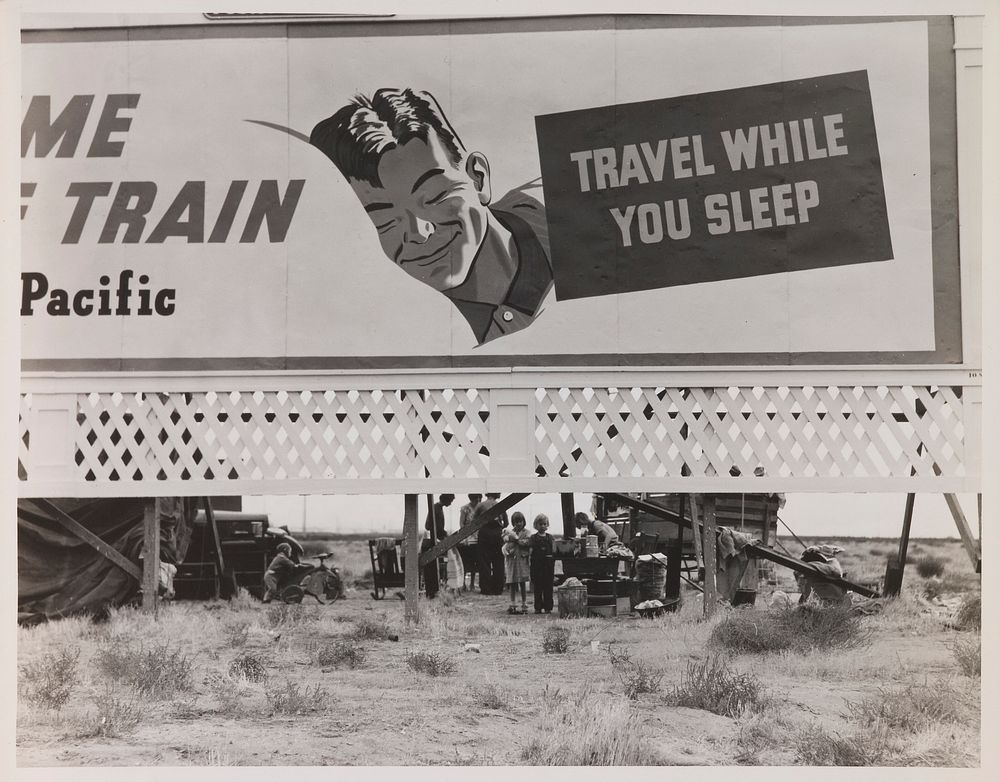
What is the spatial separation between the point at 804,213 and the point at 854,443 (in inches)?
70.1

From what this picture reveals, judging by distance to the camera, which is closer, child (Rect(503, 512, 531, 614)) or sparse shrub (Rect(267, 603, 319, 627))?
sparse shrub (Rect(267, 603, 319, 627))

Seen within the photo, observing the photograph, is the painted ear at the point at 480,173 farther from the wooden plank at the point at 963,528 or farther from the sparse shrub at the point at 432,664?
the wooden plank at the point at 963,528

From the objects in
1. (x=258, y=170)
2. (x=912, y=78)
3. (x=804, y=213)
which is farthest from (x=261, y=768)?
(x=912, y=78)

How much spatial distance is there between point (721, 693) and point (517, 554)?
8.38 feet

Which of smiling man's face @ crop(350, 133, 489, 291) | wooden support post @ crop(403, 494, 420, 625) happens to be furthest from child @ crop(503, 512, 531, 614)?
smiling man's face @ crop(350, 133, 489, 291)

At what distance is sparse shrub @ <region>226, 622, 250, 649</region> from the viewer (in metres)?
7.52

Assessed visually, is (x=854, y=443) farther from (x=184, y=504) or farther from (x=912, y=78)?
(x=184, y=504)

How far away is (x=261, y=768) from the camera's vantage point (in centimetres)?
646

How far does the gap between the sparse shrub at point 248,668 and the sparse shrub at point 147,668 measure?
32cm

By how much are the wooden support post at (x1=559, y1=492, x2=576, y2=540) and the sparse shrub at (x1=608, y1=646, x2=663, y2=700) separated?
1.63 meters

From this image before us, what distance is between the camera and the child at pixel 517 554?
880 cm

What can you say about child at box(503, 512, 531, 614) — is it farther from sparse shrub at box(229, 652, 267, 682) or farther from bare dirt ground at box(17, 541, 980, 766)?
sparse shrub at box(229, 652, 267, 682)

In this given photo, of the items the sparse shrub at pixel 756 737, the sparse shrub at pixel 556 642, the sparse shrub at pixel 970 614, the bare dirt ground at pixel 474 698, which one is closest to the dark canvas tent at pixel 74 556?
the bare dirt ground at pixel 474 698

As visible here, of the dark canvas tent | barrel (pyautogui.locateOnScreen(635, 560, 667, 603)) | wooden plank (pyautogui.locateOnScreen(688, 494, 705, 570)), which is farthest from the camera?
barrel (pyautogui.locateOnScreen(635, 560, 667, 603))
